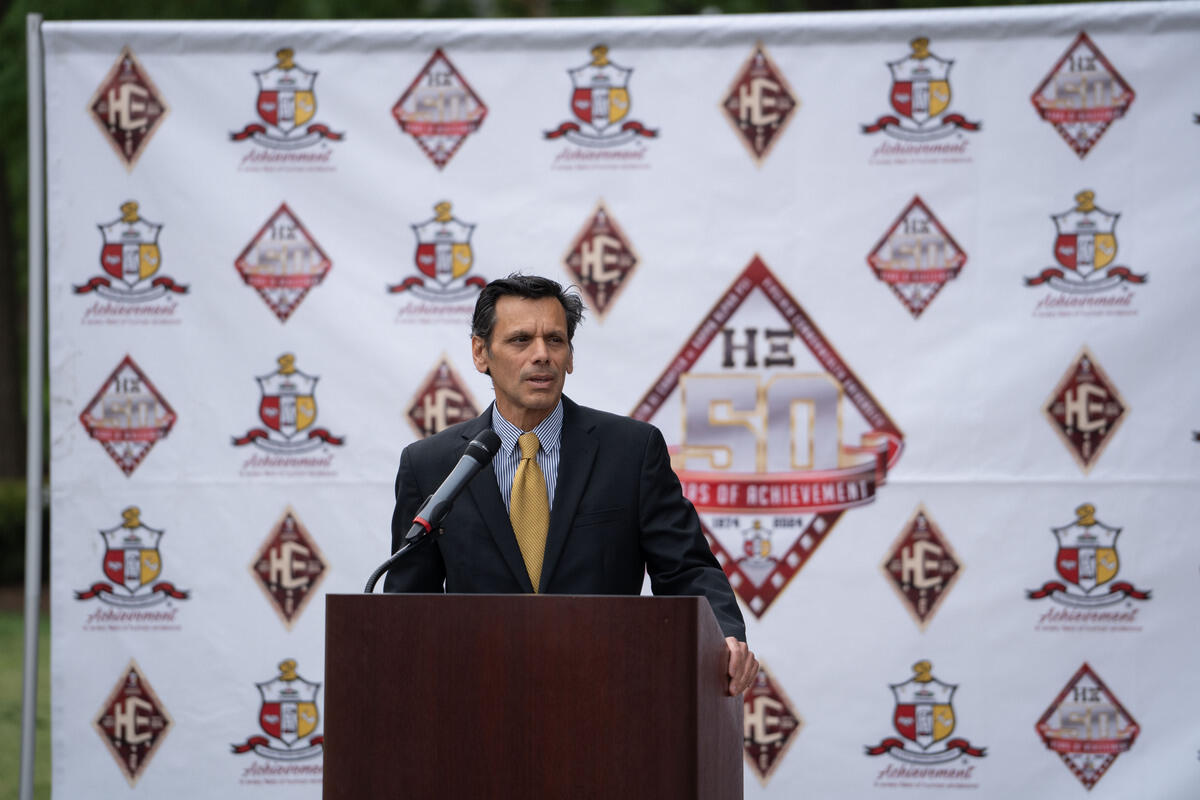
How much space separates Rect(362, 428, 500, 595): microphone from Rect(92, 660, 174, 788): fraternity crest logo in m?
2.28

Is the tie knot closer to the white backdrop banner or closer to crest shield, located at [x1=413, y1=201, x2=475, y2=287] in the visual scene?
the white backdrop banner

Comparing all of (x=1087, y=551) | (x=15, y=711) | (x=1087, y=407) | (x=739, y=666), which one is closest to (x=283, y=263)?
(x=739, y=666)

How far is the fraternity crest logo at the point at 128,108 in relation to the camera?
4094mm

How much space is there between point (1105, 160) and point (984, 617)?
62.9 inches

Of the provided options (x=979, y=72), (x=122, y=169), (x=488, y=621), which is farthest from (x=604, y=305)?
(x=488, y=621)

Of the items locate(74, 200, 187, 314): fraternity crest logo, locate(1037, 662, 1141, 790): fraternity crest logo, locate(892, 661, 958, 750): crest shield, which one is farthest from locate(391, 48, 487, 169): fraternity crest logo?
locate(1037, 662, 1141, 790): fraternity crest logo

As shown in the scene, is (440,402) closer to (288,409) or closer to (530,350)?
(288,409)

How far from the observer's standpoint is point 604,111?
4.05 metres

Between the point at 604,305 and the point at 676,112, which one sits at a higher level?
the point at 676,112

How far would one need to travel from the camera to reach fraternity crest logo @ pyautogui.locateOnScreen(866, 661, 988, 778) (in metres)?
3.92

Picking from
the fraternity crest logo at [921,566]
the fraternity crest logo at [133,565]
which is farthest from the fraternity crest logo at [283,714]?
the fraternity crest logo at [921,566]

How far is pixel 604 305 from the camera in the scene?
13.3ft

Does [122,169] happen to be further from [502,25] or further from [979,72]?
[979,72]

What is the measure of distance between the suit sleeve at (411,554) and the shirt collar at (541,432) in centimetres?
21
